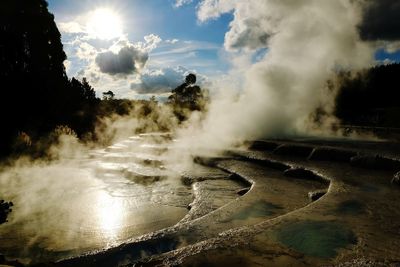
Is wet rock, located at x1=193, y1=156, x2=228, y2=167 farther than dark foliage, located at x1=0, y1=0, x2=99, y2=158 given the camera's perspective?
Yes

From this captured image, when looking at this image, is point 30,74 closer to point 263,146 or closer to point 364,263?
point 263,146

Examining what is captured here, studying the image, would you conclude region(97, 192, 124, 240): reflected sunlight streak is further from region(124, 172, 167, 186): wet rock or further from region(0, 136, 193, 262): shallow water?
region(124, 172, 167, 186): wet rock

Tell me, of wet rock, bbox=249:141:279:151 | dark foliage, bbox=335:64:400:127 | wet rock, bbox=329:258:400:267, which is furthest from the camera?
dark foliage, bbox=335:64:400:127

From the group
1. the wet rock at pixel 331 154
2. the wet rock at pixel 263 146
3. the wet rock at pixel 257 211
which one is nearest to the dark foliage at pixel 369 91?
the wet rock at pixel 263 146

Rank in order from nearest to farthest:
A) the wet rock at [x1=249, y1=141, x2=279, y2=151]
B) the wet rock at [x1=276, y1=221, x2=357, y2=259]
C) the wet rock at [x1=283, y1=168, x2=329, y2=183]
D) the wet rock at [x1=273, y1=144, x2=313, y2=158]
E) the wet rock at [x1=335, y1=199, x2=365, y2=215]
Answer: the wet rock at [x1=276, y1=221, x2=357, y2=259], the wet rock at [x1=335, y1=199, x2=365, y2=215], the wet rock at [x1=283, y1=168, x2=329, y2=183], the wet rock at [x1=273, y1=144, x2=313, y2=158], the wet rock at [x1=249, y1=141, x2=279, y2=151]

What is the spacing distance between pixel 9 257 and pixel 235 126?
12634 mm

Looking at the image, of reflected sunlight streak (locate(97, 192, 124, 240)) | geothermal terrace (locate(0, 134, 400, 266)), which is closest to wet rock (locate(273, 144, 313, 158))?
geothermal terrace (locate(0, 134, 400, 266))

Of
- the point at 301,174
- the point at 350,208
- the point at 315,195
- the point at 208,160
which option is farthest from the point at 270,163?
the point at 350,208

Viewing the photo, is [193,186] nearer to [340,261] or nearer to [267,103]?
[340,261]

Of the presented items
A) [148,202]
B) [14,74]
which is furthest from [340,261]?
[14,74]

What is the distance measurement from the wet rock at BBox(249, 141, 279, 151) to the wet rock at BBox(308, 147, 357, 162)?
2139 millimetres

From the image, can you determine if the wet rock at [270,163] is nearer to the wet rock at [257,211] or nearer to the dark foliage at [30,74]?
the wet rock at [257,211]

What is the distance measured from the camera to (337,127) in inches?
697

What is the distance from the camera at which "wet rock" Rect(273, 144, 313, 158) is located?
11138 millimetres
